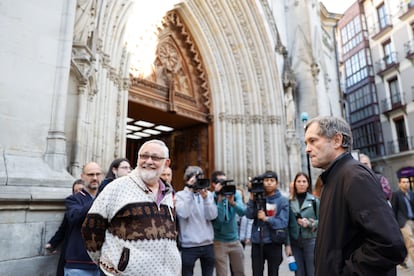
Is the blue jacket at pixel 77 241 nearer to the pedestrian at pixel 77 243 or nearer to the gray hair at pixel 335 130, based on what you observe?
the pedestrian at pixel 77 243

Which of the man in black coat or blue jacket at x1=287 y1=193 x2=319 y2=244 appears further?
the man in black coat

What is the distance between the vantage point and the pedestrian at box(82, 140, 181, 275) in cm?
179

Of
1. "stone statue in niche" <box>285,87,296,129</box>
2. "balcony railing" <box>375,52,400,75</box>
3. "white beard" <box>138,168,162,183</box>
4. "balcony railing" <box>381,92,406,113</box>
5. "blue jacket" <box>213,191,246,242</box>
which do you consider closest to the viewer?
"white beard" <box>138,168,162,183</box>

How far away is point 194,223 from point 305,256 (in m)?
1.37

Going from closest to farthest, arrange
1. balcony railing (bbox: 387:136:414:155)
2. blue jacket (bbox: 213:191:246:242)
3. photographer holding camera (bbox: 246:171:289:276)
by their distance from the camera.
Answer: photographer holding camera (bbox: 246:171:289:276) < blue jacket (bbox: 213:191:246:242) < balcony railing (bbox: 387:136:414:155)

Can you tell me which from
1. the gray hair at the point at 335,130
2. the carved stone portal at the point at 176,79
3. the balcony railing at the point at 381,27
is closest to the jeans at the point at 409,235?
the gray hair at the point at 335,130

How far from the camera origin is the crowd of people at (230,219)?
4.48ft

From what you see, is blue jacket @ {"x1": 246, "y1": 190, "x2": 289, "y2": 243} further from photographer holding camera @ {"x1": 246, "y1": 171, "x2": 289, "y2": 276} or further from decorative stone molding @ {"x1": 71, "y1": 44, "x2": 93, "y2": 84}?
decorative stone molding @ {"x1": 71, "y1": 44, "x2": 93, "y2": 84}

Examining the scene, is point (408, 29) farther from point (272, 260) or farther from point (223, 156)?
point (272, 260)

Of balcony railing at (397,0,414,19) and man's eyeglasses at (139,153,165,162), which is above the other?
balcony railing at (397,0,414,19)

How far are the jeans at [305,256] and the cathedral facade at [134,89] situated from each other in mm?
2699

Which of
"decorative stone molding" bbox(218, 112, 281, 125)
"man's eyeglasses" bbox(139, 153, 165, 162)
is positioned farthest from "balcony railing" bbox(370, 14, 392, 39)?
"man's eyeglasses" bbox(139, 153, 165, 162)

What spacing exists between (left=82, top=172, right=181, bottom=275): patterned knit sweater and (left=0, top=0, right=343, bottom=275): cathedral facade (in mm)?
1602

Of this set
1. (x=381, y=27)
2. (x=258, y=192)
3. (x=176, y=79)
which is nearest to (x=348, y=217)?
(x=258, y=192)
